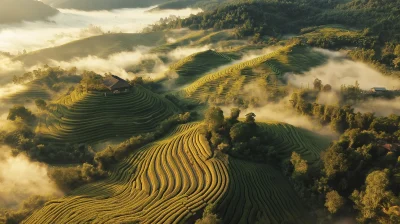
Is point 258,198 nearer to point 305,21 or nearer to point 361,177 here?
point 361,177

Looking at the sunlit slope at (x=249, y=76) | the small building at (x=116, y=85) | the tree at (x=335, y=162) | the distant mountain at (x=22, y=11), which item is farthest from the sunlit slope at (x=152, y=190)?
the distant mountain at (x=22, y=11)

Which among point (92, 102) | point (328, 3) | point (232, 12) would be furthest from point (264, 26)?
point (92, 102)

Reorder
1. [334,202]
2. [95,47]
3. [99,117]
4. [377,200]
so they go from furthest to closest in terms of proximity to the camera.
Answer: [95,47]
[99,117]
[334,202]
[377,200]

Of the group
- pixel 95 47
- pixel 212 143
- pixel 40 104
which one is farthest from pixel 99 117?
pixel 95 47

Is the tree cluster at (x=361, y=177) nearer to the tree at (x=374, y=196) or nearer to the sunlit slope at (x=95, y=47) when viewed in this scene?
the tree at (x=374, y=196)

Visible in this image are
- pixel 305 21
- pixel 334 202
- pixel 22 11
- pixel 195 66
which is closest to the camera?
pixel 334 202

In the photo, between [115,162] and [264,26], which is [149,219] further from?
[264,26]

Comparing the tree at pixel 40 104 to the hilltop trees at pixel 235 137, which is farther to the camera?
the tree at pixel 40 104
